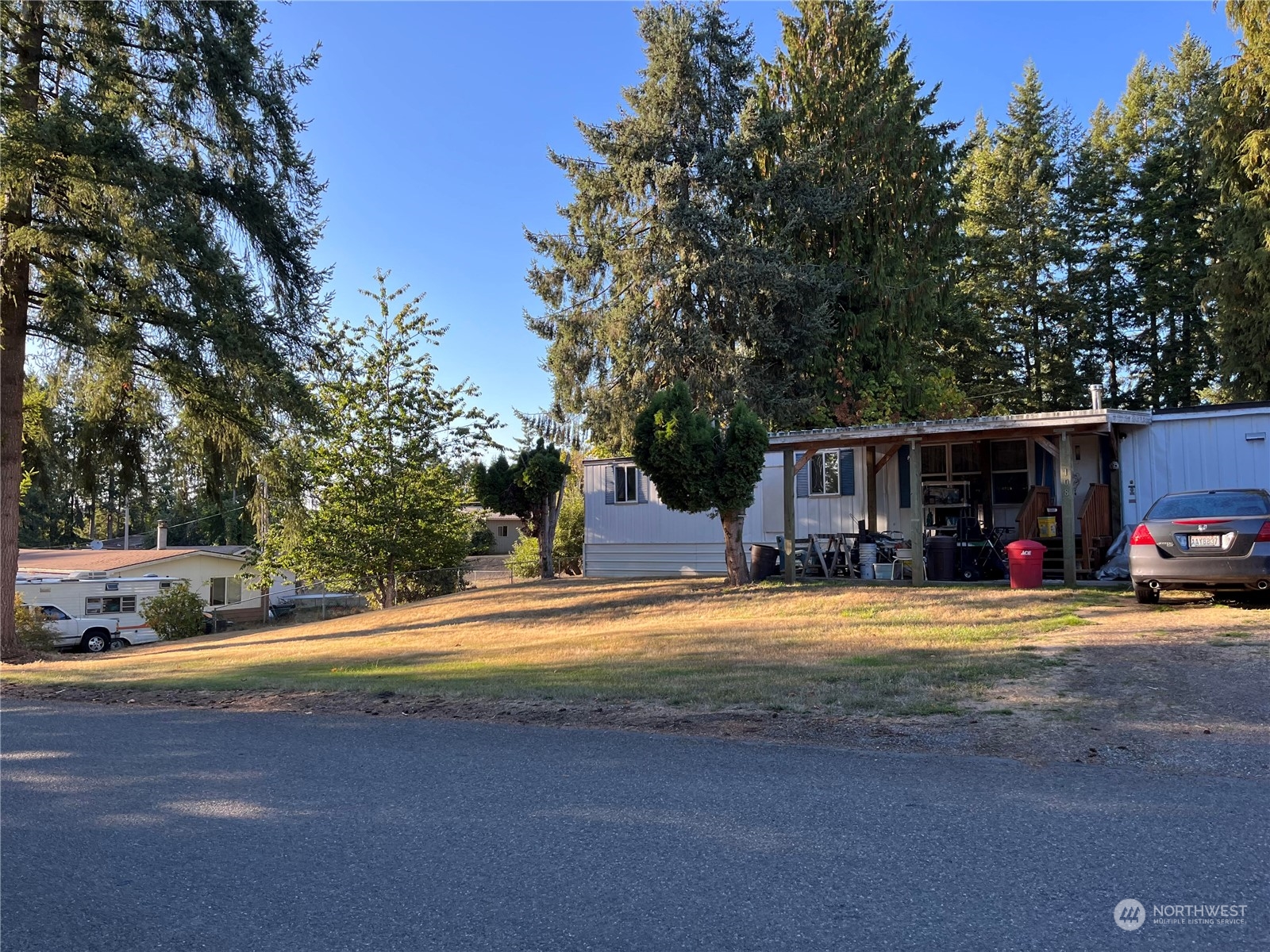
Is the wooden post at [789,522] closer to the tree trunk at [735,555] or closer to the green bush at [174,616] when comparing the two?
the tree trunk at [735,555]

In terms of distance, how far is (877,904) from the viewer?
3.71 metres

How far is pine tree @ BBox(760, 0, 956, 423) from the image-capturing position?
29.0 metres

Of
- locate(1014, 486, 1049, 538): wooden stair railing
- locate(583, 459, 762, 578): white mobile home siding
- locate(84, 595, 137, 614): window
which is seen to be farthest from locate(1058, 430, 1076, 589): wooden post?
locate(84, 595, 137, 614): window

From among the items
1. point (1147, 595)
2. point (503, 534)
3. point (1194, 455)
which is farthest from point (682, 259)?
point (503, 534)

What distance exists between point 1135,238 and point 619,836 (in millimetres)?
37488

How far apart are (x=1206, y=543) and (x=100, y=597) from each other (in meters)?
32.2

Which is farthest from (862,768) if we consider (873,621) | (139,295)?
(139,295)

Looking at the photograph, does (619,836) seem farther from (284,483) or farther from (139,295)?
(284,483)

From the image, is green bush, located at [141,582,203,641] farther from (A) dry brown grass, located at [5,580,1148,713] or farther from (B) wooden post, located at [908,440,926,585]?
(B) wooden post, located at [908,440,926,585]

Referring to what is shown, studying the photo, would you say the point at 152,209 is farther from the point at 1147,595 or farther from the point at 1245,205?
the point at 1245,205

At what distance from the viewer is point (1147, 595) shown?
12.7 meters

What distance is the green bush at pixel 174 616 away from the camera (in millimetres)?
28734

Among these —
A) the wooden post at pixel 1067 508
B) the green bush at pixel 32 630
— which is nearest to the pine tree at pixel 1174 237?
the wooden post at pixel 1067 508

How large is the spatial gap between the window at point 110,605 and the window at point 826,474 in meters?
24.3
